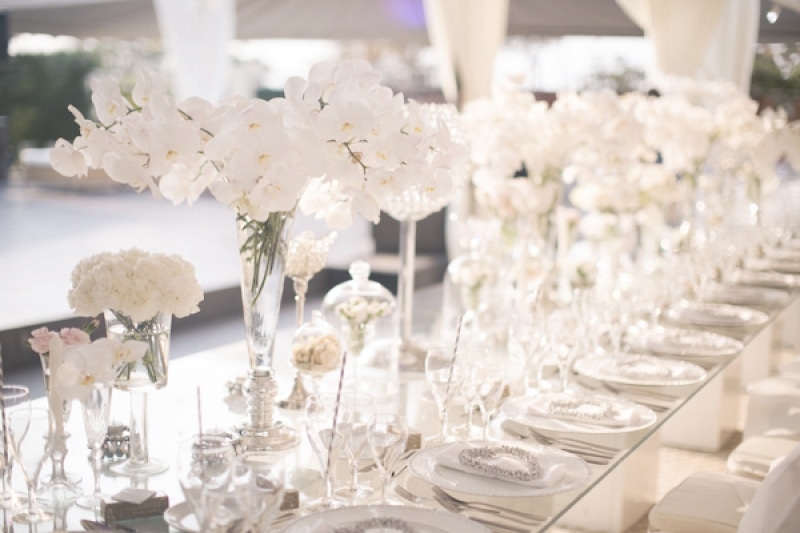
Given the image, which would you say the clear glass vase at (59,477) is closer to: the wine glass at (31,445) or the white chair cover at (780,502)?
the wine glass at (31,445)

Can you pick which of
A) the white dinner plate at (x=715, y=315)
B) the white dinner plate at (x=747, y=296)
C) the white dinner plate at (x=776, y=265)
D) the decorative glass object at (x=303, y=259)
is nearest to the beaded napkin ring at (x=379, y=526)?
the decorative glass object at (x=303, y=259)

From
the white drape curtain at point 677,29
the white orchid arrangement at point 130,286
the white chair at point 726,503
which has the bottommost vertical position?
the white chair at point 726,503

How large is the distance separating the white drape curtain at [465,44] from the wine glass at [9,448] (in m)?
4.01

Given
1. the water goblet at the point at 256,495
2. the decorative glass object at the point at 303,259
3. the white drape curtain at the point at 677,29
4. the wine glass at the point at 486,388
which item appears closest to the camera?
the water goblet at the point at 256,495

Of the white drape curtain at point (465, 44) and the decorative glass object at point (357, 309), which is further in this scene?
the white drape curtain at point (465, 44)

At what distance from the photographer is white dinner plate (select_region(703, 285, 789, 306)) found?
12.9ft

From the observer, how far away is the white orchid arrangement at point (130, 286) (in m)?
1.85

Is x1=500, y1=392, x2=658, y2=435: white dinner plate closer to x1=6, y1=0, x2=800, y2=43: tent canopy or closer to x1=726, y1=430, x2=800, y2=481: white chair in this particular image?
x1=726, y1=430, x2=800, y2=481: white chair

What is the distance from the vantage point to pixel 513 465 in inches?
75.6

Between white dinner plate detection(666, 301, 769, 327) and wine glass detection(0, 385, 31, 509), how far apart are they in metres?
2.37

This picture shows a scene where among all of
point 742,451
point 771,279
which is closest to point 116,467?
point 742,451

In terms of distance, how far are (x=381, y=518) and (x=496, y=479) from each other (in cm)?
32

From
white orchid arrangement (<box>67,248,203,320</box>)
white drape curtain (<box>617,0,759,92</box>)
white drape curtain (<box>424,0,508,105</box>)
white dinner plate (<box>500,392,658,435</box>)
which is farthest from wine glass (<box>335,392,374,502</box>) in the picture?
white drape curtain (<box>617,0,759,92</box>)

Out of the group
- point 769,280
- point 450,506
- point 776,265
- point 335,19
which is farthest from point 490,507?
point 335,19
